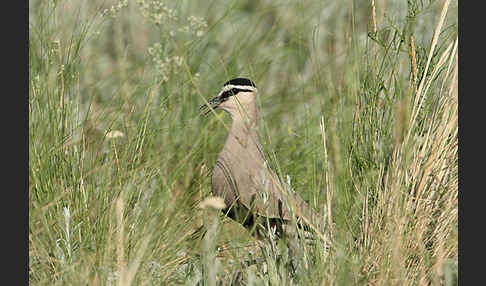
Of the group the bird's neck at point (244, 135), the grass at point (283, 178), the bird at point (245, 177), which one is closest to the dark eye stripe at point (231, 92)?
the bird at point (245, 177)

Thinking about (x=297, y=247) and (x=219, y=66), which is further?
(x=219, y=66)

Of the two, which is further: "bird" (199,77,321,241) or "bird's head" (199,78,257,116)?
"bird's head" (199,78,257,116)

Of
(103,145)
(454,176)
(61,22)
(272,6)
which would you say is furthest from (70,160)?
(272,6)

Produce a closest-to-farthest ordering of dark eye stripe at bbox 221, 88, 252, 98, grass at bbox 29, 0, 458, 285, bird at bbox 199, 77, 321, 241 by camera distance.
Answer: grass at bbox 29, 0, 458, 285 < bird at bbox 199, 77, 321, 241 < dark eye stripe at bbox 221, 88, 252, 98

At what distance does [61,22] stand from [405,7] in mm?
1851

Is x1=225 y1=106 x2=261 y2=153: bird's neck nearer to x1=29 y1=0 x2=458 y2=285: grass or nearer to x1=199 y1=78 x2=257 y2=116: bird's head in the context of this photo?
x1=199 y1=78 x2=257 y2=116: bird's head

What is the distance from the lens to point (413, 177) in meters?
3.43

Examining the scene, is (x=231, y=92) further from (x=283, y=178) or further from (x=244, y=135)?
(x=283, y=178)

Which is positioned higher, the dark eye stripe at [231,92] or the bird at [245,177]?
the dark eye stripe at [231,92]

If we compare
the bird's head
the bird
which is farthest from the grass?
the bird's head

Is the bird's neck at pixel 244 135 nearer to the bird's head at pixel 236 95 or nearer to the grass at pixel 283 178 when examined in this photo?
the bird's head at pixel 236 95

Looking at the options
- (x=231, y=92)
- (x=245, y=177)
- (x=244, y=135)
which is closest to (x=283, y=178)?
(x=245, y=177)

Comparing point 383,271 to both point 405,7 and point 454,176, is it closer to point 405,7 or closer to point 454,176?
point 454,176

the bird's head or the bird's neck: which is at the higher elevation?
the bird's head
